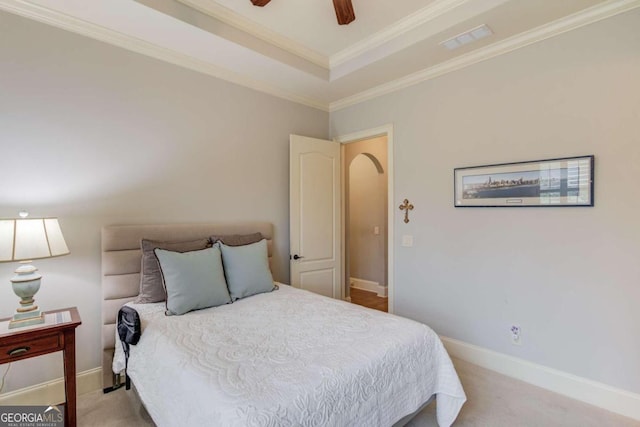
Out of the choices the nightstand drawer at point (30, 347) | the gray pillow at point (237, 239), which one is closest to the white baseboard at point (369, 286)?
the gray pillow at point (237, 239)

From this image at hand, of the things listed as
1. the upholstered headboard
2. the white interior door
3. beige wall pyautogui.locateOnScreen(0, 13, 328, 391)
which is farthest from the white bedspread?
the white interior door

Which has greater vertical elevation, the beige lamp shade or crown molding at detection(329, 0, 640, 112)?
crown molding at detection(329, 0, 640, 112)

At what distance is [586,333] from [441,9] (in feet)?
8.51

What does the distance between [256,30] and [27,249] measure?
2.27 m

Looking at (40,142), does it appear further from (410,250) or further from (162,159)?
(410,250)

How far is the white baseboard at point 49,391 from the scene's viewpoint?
2.03 m

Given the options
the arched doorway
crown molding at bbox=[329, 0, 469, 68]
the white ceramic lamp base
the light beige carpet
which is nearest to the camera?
the white ceramic lamp base

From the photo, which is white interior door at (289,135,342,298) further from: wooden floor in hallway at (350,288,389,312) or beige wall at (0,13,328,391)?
wooden floor in hallway at (350,288,389,312)

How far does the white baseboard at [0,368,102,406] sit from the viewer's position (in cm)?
203

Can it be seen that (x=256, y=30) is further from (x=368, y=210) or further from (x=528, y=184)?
(x=368, y=210)

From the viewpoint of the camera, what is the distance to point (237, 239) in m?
2.84

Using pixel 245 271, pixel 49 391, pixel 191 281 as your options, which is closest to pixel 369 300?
pixel 245 271

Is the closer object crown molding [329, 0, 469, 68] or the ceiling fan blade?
the ceiling fan blade

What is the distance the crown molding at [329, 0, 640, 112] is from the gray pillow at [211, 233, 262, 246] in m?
2.06
